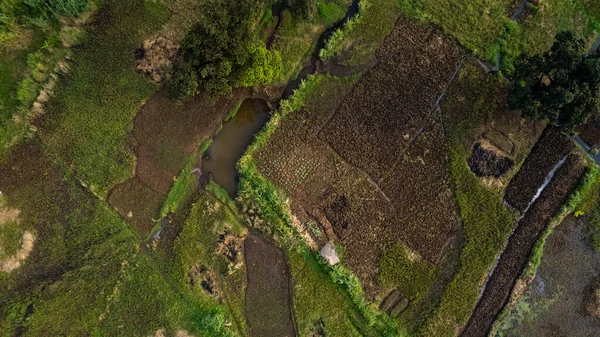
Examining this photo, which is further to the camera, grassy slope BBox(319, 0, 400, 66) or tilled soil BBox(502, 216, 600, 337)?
grassy slope BBox(319, 0, 400, 66)

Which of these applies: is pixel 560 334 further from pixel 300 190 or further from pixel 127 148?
pixel 127 148

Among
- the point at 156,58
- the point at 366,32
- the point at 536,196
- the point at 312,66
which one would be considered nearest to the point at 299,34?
the point at 312,66

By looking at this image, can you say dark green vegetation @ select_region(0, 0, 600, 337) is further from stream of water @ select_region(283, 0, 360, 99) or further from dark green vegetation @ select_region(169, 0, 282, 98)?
dark green vegetation @ select_region(169, 0, 282, 98)

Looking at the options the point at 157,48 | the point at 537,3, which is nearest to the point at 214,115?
the point at 157,48

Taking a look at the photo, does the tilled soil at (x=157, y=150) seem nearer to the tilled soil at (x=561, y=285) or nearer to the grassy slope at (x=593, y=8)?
the tilled soil at (x=561, y=285)

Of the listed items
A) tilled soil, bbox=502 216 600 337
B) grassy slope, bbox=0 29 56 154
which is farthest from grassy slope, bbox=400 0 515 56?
grassy slope, bbox=0 29 56 154

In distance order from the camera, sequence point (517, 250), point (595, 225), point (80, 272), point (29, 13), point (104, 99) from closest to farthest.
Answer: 1. point (29, 13)
2. point (80, 272)
3. point (104, 99)
4. point (517, 250)
5. point (595, 225)

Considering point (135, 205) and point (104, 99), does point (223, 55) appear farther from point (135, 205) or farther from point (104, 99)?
point (135, 205)
